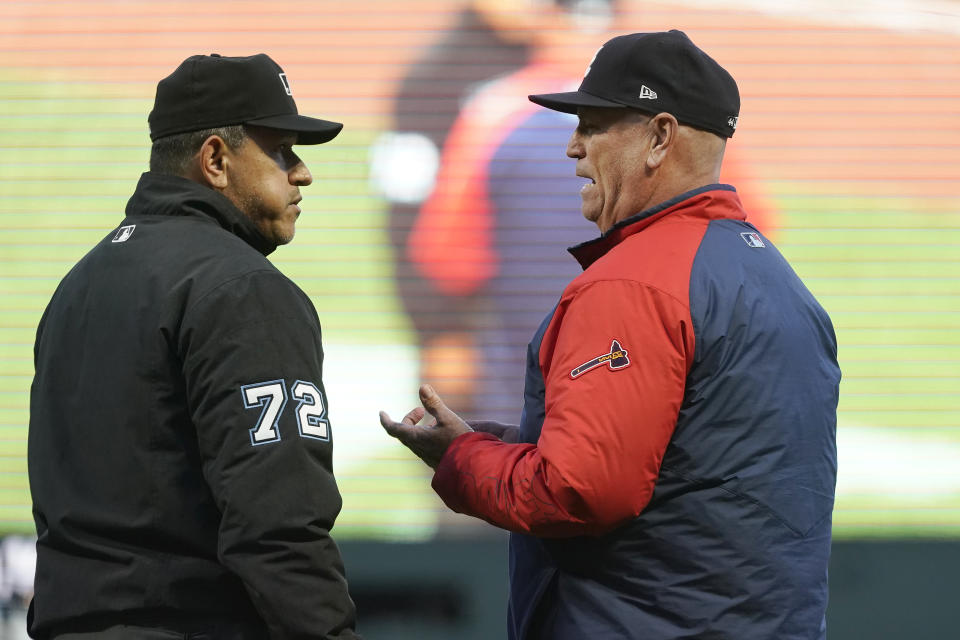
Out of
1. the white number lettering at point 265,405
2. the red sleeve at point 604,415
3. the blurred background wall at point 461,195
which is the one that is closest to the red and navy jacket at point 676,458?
the red sleeve at point 604,415

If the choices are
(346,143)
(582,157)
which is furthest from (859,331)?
(582,157)

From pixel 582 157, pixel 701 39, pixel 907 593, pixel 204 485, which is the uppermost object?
pixel 701 39

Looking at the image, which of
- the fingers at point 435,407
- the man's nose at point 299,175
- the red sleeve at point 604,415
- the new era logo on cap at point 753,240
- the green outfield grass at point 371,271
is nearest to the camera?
the red sleeve at point 604,415

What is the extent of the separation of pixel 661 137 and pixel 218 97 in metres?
1.01

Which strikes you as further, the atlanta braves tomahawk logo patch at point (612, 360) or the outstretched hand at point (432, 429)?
the outstretched hand at point (432, 429)

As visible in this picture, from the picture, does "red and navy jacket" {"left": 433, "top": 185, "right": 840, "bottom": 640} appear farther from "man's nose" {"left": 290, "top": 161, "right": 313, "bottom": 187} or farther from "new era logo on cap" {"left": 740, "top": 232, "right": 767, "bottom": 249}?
"man's nose" {"left": 290, "top": 161, "right": 313, "bottom": 187}

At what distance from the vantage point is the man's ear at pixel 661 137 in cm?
247

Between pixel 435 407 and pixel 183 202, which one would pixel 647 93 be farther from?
pixel 183 202

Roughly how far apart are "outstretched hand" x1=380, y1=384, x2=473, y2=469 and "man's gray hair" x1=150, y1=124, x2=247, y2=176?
0.73 m

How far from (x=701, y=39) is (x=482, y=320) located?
224 centimetres

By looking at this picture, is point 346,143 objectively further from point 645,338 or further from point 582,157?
point 645,338

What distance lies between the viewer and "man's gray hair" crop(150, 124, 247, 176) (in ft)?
8.34

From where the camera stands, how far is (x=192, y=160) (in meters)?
2.55

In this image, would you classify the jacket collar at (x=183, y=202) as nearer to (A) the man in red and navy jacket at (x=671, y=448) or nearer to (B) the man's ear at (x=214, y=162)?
(B) the man's ear at (x=214, y=162)
